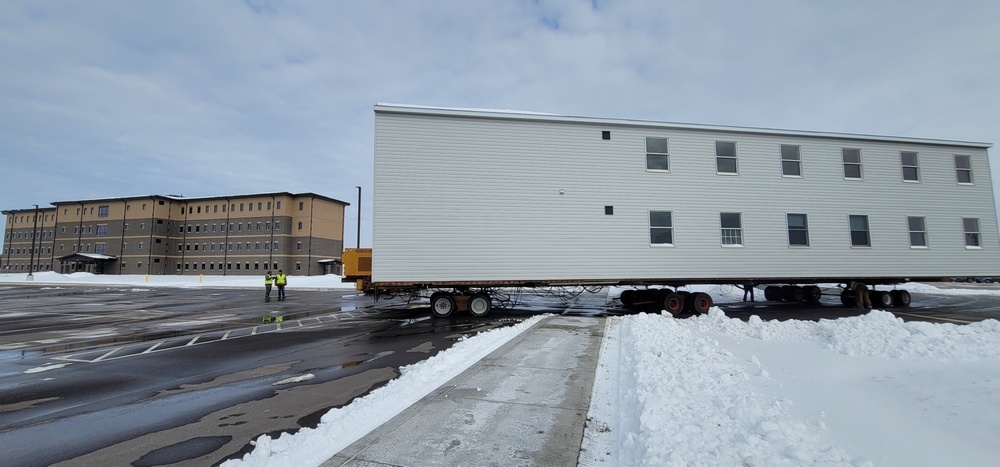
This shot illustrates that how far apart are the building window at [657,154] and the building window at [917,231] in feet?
33.7

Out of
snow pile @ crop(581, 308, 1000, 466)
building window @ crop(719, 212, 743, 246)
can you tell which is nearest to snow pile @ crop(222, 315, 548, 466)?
snow pile @ crop(581, 308, 1000, 466)

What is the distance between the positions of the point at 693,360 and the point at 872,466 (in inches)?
130

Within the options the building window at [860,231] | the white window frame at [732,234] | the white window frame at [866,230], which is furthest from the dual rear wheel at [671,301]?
the building window at [860,231]

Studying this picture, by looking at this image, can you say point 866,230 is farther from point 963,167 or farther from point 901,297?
point 963,167

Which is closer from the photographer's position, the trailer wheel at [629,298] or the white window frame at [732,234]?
the white window frame at [732,234]

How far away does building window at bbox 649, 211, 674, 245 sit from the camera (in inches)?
605

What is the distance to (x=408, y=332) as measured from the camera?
11.8 meters

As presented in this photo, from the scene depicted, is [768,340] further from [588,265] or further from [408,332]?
[408,332]

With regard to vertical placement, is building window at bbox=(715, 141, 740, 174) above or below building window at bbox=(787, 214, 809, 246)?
above

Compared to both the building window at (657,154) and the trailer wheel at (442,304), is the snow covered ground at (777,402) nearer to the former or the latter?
the trailer wheel at (442,304)

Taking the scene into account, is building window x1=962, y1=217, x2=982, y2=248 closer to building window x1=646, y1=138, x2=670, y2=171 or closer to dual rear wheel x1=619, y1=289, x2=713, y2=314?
dual rear wheel x1=619, y1=289, x2=713, y2=314

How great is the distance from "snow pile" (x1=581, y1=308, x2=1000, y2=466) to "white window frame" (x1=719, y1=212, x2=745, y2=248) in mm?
7135

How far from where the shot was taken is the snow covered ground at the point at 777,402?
12.1ft

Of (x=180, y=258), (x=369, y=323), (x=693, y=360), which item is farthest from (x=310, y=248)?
(x=693, y=360)
